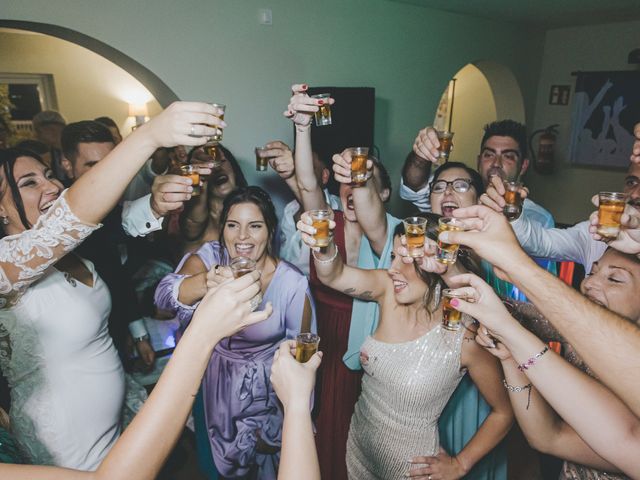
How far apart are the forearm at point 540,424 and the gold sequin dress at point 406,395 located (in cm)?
36

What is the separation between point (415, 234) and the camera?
1766mm

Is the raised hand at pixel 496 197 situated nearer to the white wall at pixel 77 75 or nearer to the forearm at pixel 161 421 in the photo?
the forearm at pixel 161 421

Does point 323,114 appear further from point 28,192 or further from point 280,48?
point 280,48

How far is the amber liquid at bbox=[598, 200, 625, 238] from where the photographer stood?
1.65 metres

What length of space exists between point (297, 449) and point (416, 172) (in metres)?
2.55

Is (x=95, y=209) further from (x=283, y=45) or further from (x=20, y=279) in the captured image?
(x=283, y=45)

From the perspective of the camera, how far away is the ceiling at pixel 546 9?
15.8 feet

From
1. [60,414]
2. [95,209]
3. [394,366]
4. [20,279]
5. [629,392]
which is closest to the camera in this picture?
[629,392]

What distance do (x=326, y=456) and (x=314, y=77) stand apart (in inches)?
129

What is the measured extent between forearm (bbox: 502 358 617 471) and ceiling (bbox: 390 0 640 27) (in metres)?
4.42

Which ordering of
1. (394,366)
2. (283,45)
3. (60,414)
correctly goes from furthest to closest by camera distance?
(283,45) → (394,366) → (60,414)

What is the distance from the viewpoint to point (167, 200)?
202 cm

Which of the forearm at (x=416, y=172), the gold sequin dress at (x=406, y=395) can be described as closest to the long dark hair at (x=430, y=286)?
the gold sequin dress at (x=406, y=395)


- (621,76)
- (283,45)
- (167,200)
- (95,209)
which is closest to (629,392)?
(95,209)
